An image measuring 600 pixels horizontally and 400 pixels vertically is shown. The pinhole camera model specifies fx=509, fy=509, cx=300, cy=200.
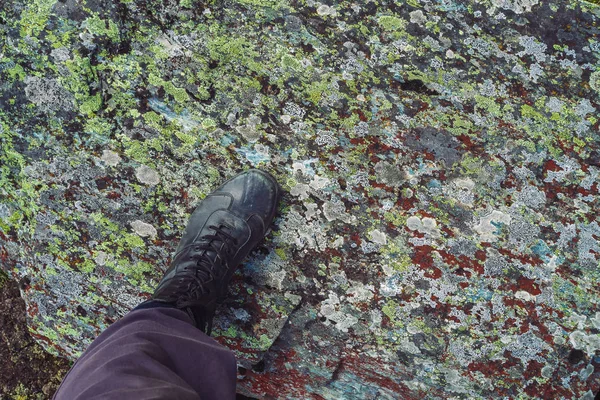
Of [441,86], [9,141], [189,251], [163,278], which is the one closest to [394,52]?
[441,86]

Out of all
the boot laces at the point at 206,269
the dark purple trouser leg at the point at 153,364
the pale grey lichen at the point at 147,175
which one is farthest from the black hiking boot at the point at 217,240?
the pale grey lichen at the point at 147,175

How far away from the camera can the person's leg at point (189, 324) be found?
2.00 meters

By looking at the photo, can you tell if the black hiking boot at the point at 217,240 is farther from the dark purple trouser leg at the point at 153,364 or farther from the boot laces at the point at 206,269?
the dark purple trouser leg at the point at 153,364

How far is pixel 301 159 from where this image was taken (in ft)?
8.76

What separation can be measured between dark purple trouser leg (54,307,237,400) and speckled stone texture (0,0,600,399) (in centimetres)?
48

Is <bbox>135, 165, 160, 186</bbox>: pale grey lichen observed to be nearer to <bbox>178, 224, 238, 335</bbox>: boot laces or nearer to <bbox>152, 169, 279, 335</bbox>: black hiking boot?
<bbox>152, 169, 279, 335</bbox>: black hiking boot

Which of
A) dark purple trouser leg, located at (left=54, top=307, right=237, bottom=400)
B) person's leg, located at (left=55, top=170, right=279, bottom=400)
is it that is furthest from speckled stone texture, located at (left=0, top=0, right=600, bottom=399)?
dark purple trouser leg, located at (left=54, top=307, right=237, bottom=400)

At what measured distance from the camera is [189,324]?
96.7 inches

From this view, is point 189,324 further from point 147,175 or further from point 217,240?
point 147,175

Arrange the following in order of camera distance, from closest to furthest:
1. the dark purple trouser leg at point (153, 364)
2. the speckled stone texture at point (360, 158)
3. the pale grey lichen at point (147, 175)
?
1. the dark purple trouser leg at point (153, 364)
2. the speckled stone texture at point (360, 158)
3. the pale grey lichen at point (147, 175)

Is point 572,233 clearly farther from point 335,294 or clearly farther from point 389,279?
point 335,294

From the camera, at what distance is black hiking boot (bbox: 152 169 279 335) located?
2646mm

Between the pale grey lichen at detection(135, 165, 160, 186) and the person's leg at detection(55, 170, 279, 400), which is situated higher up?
the pale grey lichen at detection(135, 165, 160, 186)

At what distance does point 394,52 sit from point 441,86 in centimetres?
31
